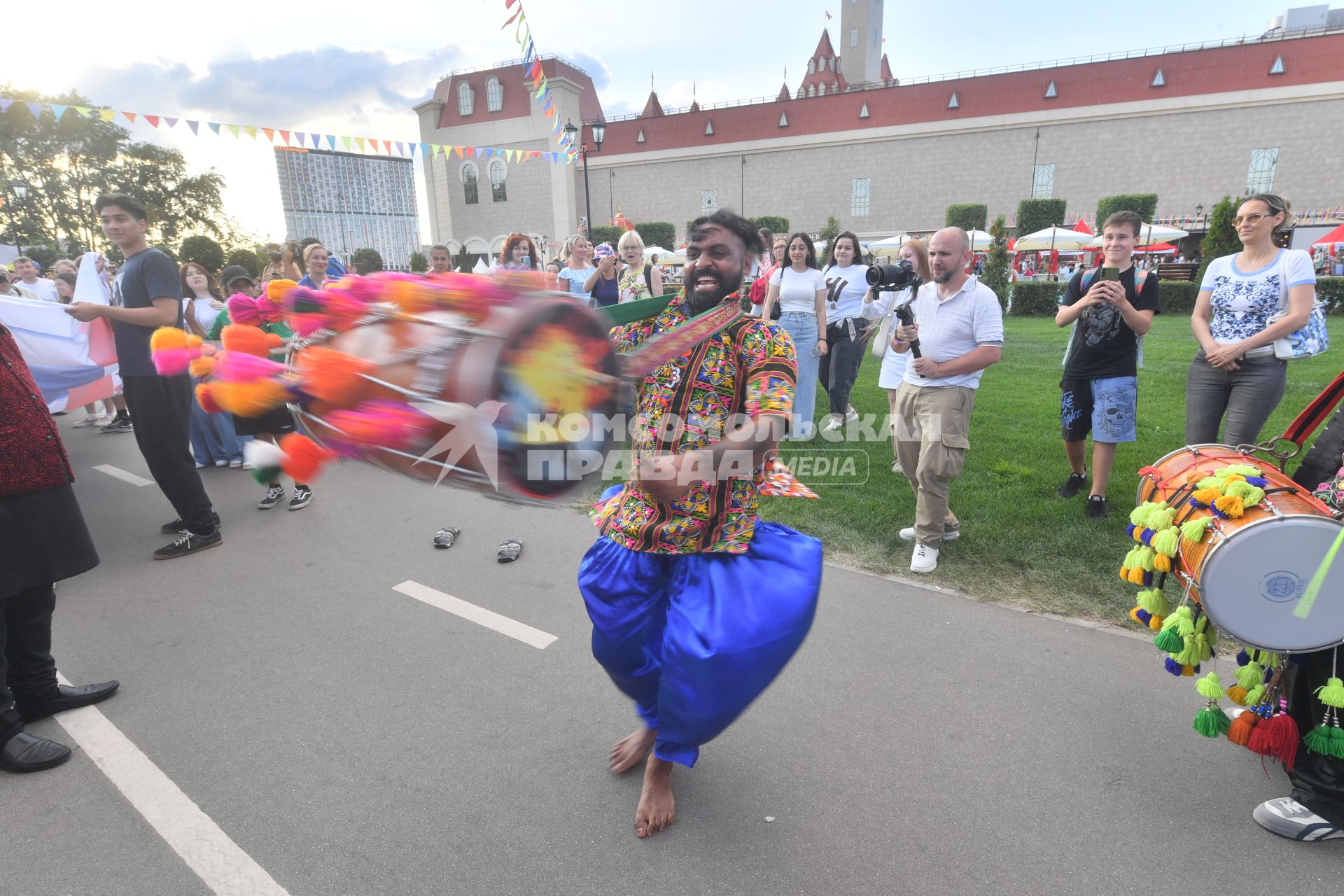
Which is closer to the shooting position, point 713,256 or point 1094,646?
point 713,256

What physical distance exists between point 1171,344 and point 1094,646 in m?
10.6

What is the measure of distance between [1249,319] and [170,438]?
6493 millimetres

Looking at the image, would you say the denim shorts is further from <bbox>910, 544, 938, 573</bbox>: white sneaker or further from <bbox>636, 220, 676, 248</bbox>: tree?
<bbox>636, 220, 676, 248</bbox>: tree

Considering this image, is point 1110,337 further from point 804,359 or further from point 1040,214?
point 1040,214

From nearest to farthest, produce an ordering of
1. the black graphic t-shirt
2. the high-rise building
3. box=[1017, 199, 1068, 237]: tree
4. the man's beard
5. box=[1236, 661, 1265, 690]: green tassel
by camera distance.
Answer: the man's beard → box=[1236, 661, 1265, 690]: green tassel → the black graphic t-shirt → the high-rise building → box=[1017, 199, 1068, 237]: tree

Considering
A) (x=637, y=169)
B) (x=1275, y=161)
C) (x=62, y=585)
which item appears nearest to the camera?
(x=62, y=585)

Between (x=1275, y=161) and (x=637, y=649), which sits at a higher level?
(x=1275, y=161)

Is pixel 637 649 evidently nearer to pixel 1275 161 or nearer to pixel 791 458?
pixel 791 458

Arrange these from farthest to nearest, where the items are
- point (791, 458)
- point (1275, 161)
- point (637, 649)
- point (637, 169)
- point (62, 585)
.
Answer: point (637, 169)
point (1275, 161)
point (791, 458)
point (62, 585)
point (637, 649)

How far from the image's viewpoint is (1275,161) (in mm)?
35656

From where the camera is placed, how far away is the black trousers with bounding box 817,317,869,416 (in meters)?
6.50

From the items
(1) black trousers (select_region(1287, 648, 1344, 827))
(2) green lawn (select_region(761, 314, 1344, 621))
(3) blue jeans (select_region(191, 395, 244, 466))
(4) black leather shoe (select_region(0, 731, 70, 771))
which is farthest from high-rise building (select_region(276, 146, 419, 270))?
(1) black trousers (select_region(1287, 648, 1344, 827))

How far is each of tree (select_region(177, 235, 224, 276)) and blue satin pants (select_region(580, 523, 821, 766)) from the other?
62.2 ft

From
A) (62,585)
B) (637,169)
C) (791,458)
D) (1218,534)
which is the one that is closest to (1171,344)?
(791,458)
